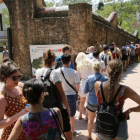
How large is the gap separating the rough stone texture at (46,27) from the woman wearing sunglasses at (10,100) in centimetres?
602

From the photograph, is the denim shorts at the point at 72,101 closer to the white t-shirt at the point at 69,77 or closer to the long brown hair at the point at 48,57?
the white t-shirt at the point at 69,77

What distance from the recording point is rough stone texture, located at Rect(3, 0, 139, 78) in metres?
7.93

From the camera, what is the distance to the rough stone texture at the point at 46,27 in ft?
26.0

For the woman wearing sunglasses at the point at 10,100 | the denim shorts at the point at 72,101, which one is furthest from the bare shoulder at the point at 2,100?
the denim shorts at the point at 72,101

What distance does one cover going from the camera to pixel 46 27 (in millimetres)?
8406

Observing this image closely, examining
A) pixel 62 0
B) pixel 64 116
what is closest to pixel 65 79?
pixel 64 116

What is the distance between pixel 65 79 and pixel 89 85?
0.49m

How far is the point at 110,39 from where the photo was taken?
38.1 feet

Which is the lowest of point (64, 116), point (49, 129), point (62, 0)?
point (64, 116)

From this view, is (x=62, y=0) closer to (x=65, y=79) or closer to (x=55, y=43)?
(x=55, y=43)

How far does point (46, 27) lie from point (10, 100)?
679 cm

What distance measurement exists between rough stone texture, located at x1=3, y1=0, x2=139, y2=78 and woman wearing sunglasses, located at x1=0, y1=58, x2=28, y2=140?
19.7 feet

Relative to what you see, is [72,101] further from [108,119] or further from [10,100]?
[10,100]

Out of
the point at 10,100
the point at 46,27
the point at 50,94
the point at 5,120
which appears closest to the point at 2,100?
the point at 10,100
